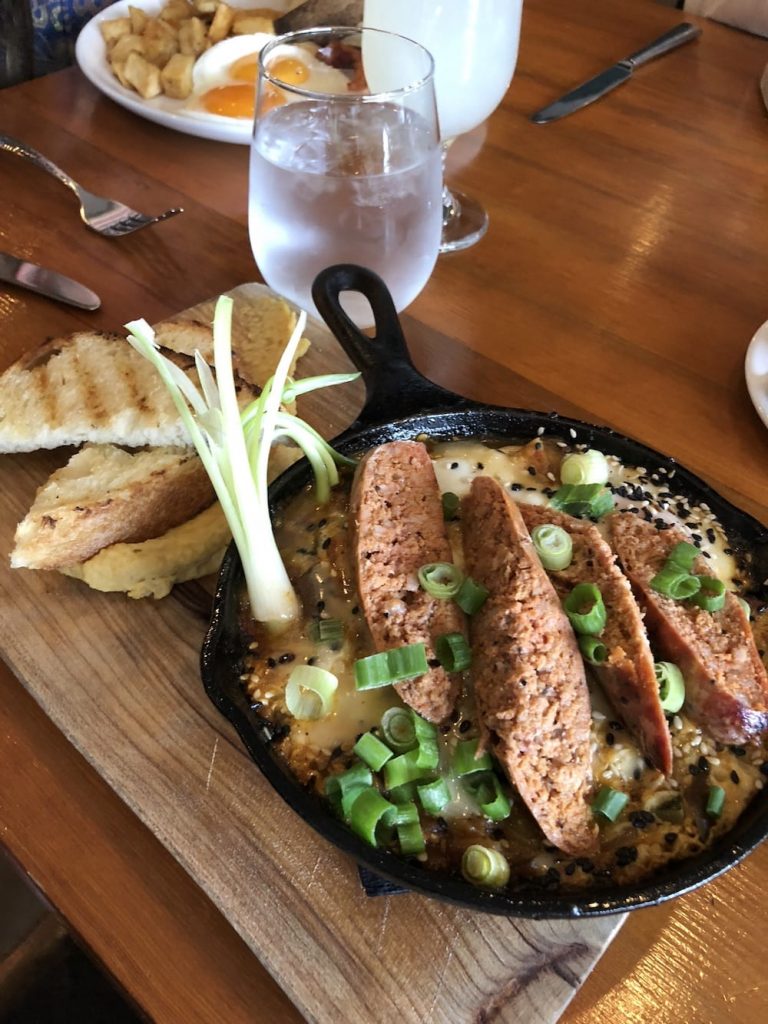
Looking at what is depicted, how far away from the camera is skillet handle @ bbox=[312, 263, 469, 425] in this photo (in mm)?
1603

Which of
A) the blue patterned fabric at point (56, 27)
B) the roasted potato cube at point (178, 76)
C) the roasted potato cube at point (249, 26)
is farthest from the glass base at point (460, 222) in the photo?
the blue patterned fabric at point (56, 27)

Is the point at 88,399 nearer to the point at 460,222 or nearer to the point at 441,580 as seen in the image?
the point at 441,580

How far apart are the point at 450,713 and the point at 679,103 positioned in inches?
103

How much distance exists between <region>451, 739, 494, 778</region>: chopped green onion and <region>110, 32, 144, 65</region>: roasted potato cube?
2.46m

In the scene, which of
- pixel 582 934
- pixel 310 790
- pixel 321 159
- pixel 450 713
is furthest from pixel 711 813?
pixel 321 159

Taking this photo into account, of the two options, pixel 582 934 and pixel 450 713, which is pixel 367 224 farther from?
pixel 582 934

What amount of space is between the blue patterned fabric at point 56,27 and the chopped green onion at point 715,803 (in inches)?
136

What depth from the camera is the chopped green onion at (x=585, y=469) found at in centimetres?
145

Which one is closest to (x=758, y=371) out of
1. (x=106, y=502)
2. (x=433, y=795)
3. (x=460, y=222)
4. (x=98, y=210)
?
(x=460, y=222)

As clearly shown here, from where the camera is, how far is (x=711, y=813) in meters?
1.12

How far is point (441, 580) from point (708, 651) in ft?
1.30

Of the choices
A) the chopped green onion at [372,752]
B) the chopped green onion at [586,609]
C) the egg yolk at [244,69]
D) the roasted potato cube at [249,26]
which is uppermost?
the roasted potato cube at [249,26]

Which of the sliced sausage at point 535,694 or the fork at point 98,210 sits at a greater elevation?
the fork at point 98,210

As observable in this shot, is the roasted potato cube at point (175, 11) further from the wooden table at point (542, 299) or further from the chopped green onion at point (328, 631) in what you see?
the chopped green onion at point (328, 631)
